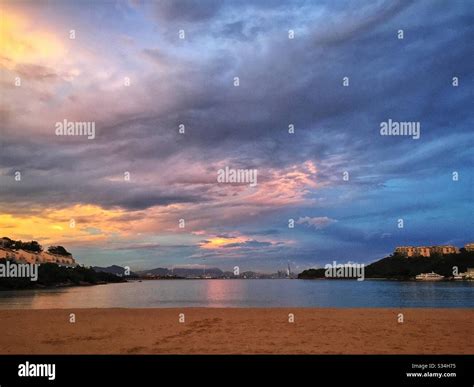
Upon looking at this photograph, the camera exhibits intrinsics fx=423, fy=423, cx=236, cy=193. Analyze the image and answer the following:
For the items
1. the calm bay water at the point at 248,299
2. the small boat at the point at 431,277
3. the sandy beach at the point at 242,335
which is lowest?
the small boat at the point at 431,277

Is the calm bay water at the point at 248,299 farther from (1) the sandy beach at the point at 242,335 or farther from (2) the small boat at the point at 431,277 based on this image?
(2) the small boat at the point at 431,277

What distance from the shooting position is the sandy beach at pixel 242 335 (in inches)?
561

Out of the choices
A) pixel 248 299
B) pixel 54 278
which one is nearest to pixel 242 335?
pixel 248 299

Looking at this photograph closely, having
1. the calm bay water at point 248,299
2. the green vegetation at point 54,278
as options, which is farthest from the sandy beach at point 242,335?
the green vegetation at point 54,278

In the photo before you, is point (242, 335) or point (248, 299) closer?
point (242, 335)

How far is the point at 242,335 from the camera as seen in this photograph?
54.9 ft

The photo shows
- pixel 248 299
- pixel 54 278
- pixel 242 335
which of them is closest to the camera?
pixel 242 335

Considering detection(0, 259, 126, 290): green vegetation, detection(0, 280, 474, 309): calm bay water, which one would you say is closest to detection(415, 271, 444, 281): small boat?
detection(0, 280, 474, 309): calm bay water

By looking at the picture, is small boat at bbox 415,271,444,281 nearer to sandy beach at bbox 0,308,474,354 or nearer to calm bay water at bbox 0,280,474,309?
calm bay water at bbox 0,280,474,309

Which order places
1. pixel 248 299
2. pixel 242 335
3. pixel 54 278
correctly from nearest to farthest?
pixel 242 335 → pixel 248 299 → pixel 54 278

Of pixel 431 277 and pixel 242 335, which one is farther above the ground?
pixel 242 335

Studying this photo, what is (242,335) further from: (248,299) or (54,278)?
(54,278)

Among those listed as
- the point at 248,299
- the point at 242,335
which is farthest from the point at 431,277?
the point at 242,335
